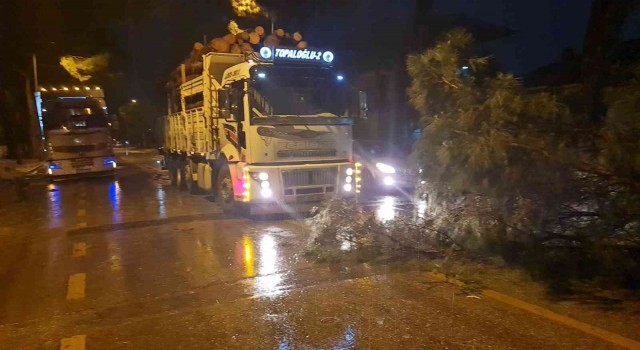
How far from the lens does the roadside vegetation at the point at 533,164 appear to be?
5.35 meters

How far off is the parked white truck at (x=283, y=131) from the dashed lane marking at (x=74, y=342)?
576cm

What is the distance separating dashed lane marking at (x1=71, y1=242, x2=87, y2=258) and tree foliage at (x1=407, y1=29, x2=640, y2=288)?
539 cm

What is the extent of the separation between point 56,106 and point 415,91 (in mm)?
17910

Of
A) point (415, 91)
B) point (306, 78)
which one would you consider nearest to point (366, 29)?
point (306, 78)

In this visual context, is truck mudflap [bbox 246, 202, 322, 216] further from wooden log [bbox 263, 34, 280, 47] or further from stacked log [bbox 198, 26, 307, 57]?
wooden log [bbox 263, 34, 280, 47]

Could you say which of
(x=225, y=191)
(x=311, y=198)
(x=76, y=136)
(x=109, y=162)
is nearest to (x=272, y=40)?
(x=225, y=191)

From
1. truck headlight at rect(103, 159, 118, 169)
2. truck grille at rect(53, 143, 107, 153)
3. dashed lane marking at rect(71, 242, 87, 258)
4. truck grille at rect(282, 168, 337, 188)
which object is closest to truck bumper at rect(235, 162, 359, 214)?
truck grille at rect(282, 168, 337, 188)

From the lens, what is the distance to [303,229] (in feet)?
32.7

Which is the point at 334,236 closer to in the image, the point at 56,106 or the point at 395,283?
the point at 395,283

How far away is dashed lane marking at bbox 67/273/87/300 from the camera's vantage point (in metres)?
6.35

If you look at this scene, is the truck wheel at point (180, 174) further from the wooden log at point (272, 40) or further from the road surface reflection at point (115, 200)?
the wooden log at point (272, 40)

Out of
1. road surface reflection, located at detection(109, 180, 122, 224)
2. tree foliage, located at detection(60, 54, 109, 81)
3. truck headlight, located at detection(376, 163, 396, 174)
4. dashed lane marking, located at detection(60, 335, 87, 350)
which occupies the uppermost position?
tree foliage, located at detection(60, 54, 109, 81)

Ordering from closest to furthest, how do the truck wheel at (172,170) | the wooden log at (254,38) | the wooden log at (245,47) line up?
the wooden log at (245,47) < the wooden log at (254,38) < the truck wheel at (172,170)

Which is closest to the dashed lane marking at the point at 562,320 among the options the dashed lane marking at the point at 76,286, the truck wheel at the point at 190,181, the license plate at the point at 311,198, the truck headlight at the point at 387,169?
the dashed lane marking at the point at 76,286
